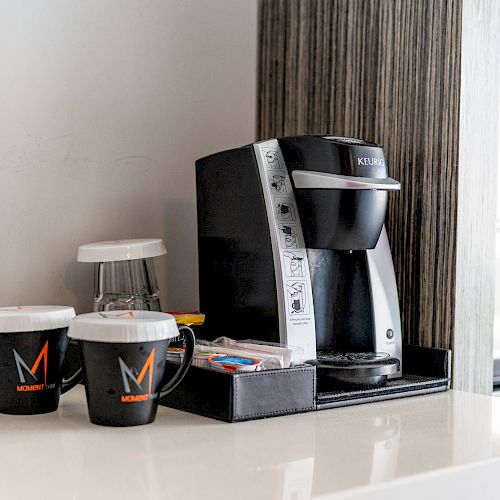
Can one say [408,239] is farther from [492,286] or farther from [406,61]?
[406,61]

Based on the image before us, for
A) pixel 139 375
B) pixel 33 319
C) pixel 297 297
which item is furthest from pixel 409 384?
pixel 33 319

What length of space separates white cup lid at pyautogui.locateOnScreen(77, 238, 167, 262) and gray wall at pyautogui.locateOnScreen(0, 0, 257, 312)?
0.42 ft

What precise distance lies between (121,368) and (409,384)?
1.46ft

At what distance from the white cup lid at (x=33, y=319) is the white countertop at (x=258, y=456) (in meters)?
0.11

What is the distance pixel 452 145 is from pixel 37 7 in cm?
68

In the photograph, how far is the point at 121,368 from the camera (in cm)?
92

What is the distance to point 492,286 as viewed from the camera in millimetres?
1299

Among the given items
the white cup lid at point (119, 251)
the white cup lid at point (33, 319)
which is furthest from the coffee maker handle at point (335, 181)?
the white cup lid at point (33, 319)

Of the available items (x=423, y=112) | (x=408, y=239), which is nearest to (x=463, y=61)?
(x=423, y=112)

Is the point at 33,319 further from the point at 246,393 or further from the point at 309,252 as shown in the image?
the point at 309,252

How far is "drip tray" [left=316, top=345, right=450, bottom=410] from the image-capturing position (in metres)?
1.08

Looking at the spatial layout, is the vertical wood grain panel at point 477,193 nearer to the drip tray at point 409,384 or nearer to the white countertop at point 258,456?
the drip tray at point 409,384

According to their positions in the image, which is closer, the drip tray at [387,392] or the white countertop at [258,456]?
the white countertop at [258,456]

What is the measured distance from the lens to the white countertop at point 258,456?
0.74 m
